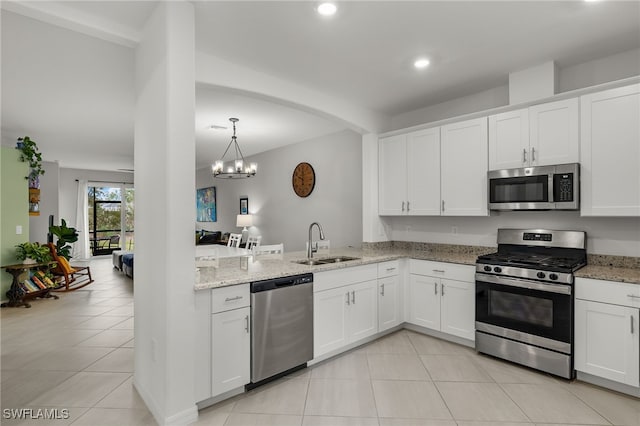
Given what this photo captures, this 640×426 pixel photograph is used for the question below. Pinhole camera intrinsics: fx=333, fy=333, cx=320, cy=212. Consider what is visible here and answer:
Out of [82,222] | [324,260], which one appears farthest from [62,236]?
[324,260]

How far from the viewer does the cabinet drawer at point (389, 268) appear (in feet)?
11.8

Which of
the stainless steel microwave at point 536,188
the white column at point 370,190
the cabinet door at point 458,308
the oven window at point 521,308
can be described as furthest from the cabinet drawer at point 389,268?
the stainless steel microwave at point 536,188

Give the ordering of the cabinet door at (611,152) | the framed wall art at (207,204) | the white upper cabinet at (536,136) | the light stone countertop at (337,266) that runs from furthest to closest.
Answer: the framed wall art at (207,204), the white upper cabinet at (536,136), the cabinet door at (611,152), the light stone countertop at (337,266)

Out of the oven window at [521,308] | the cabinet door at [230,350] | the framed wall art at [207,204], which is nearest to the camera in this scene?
the cabinet door at [230,350]

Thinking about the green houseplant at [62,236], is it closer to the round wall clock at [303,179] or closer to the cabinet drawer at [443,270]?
the round wall clock at [303,179]

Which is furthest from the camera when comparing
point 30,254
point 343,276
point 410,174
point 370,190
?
point 30,254

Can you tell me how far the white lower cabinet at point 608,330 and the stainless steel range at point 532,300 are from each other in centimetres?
8

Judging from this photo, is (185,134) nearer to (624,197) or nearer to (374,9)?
(374,9)

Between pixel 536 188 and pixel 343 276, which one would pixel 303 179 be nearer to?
pixel 343 276

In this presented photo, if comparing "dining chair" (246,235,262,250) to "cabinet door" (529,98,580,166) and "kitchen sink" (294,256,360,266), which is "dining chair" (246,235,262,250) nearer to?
"kitchen sink" (294,256,360,266)

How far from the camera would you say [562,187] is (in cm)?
288

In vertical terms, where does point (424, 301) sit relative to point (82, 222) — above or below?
below

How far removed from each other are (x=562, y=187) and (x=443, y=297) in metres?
1.50

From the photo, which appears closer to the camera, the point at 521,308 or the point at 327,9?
the point at 327,9
